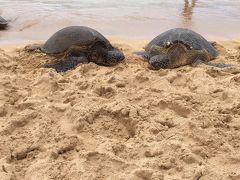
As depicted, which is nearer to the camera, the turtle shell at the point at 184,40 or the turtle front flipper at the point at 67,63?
the turtle front flipper at the point at 67,63

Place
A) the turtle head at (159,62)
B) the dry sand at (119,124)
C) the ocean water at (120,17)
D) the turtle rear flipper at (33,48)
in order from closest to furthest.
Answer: the dry sand at (119,124), the turtle head at (159,62), the turtle rear flipper at (33,48), the ocean water at (120,17)

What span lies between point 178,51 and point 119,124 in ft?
6.61

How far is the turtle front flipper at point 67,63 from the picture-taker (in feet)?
14.1

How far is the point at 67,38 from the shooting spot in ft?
15.0

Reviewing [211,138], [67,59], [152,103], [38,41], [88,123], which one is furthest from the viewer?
[38,41]

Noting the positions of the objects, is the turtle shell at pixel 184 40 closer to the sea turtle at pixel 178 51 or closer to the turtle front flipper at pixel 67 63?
the sea turtle at pixel 178 51

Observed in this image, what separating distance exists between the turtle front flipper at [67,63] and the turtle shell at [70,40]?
0.18m

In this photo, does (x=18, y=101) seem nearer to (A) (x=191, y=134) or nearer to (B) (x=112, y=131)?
(B) (x=112, y=131)

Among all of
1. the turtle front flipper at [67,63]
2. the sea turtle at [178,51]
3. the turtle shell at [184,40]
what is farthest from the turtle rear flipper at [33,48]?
the turtle shell at [184,40]

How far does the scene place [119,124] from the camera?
294 centimetres

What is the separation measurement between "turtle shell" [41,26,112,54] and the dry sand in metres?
0.47

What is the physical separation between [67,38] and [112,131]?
2.08 meters

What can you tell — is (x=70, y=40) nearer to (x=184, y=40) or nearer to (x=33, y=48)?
(x=33, y=48)

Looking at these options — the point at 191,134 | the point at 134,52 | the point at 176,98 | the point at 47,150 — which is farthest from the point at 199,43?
the point at 47,150
